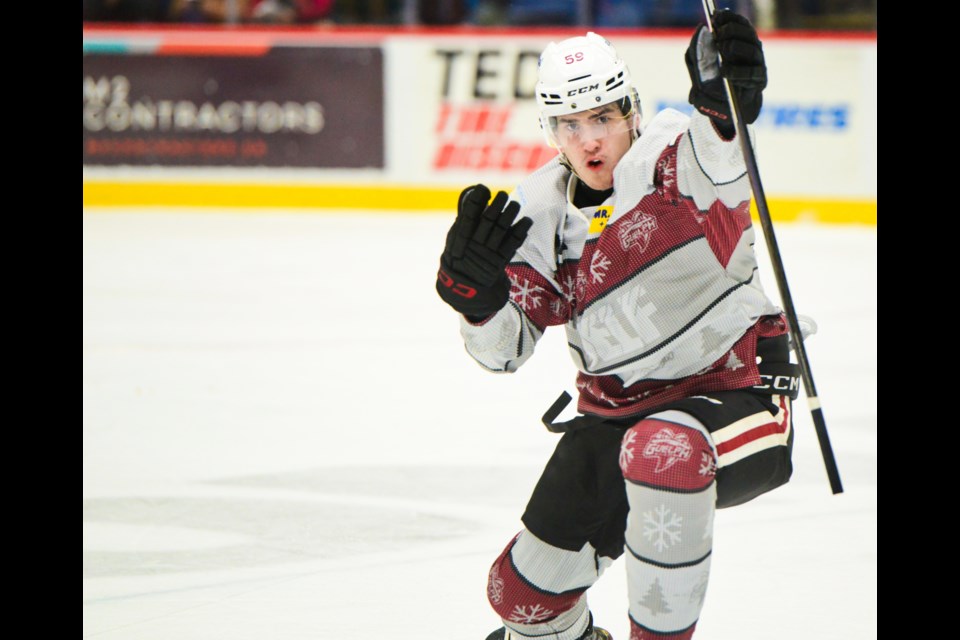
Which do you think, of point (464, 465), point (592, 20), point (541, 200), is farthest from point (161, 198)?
point (541, 200)

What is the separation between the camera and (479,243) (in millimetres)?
2193

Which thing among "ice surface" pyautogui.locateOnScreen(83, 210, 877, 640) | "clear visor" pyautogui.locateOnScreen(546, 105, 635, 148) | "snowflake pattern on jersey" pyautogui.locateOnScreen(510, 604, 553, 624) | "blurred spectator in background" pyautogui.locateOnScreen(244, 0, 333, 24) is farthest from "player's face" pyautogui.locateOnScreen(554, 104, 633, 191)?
"blurred spectator in background" pyautogui.locateOnScreen(244, 0, 333, 24)

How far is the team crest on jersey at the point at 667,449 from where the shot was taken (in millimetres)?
2061

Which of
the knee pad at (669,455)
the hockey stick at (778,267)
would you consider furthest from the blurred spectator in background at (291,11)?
the knee pad at (669,455)

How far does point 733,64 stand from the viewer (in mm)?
2074

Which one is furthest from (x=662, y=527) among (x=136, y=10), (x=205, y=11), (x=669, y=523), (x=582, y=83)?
(x=136, y=10)

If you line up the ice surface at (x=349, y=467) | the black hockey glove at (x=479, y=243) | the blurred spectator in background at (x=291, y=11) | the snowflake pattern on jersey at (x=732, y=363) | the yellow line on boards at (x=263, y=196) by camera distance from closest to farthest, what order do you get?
the black hockey glove at (x=479, y=243), the snowflake pattern on jersey at (x=732, y=363), the ice surface at (x=349, y=467), the yellow line on boards at (x=263, y=196), the blurred spectator in background at (x=291, y=11)

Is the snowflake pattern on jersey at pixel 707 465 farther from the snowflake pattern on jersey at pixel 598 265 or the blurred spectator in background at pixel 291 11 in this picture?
the blurred spectator in background at pixel 291 11

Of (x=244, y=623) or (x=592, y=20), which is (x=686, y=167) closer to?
(x=244, y=623)

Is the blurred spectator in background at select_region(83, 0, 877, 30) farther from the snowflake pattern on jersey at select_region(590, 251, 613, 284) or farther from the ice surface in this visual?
the snowflake pattern on jersey at select_region(590, 251, 613, 284)

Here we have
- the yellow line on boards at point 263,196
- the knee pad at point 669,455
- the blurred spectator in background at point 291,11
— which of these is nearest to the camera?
the knee pad at point 669,455

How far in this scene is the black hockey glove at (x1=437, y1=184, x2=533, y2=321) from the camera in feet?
7.18

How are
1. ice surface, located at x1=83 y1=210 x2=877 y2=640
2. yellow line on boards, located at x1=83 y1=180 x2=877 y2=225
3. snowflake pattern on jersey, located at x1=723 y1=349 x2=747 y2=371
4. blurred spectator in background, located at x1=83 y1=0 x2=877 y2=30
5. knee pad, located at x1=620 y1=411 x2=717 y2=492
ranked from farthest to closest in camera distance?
1. yellow line on boards, located at x1=83 y1=180 x2=877 y2=225
2. blurred spectator in background, located at x1=83 y1=0 x2=877 y2=30
3. ice surface, located at x1=83 y1=210 x2=877 y2=640
4. snowflake pattern on jersey, located at x1=723 y1=349 x2=747 y2=371
5. knee pad, located at x1=620 y1=411 x2=717 y2=492
